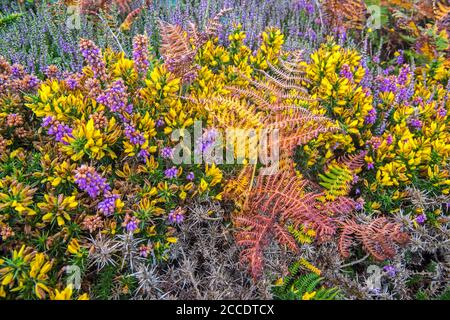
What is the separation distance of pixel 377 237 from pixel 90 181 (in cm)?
141

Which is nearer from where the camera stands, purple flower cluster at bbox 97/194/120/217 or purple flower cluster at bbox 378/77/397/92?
purple flower cluster at bbox 97/194/120/217

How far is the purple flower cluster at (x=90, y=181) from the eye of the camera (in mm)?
1537

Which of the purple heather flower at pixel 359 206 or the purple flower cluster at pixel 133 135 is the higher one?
the purple flower cluster at pixel 133 135

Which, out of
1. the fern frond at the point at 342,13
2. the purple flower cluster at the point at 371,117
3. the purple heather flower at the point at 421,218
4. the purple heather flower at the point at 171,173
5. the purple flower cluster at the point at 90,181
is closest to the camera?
the purple flower cluster at the point at 90,181

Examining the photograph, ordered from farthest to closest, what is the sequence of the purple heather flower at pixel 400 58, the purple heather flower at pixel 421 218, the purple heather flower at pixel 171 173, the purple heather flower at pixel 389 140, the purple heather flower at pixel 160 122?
the purple heather flower at pixel 400 58
the purple heather flower at pixel 389 140
the purple heather flower at pixel 421 218
the purple heather flower at pixel 160 122
the purple heather flower at pixel 171 173

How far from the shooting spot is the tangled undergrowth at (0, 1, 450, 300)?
1591mm

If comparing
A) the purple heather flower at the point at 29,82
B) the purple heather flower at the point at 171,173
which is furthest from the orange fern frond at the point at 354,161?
the purple heather flower at the point at 29,82

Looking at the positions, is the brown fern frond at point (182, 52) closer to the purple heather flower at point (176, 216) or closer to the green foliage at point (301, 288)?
the purple heather flower at point (176, 216)

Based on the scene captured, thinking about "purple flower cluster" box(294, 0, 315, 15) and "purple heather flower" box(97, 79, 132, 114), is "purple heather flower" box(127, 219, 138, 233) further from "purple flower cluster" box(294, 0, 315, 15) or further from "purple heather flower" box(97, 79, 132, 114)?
"purple flower cluster" box(294, 0, 315, 15)

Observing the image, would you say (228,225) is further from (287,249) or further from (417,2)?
(417,2)

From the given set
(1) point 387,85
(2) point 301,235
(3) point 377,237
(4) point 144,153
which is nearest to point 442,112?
(1) point 387,85

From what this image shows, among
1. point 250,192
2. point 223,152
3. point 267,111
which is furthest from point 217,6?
point 250,192

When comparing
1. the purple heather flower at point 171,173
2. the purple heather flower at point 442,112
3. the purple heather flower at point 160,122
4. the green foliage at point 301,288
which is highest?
the purple heather flower at point 160,122

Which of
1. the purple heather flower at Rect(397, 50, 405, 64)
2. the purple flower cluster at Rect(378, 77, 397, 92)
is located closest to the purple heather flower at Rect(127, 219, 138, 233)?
the purple flower cluster at Rect(378, 77, 397, 92)
